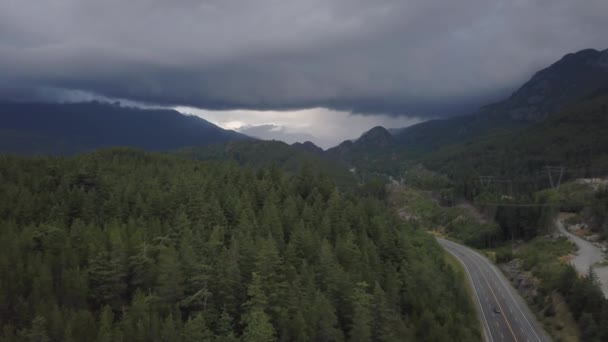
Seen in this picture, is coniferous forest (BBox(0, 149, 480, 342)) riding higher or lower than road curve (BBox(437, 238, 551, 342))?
higher

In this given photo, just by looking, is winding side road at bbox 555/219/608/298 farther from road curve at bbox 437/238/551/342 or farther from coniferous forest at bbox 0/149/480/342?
coniferous forest at bbox 0/149/480/342

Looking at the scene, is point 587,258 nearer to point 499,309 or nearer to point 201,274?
point 499,309

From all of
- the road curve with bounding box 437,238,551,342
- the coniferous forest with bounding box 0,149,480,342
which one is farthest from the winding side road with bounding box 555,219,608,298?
the coniferous forest with bounding box 0,149,480,342

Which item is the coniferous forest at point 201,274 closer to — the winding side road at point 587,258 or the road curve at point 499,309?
the road curve at point 499,309

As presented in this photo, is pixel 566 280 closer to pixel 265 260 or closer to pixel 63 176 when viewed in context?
pixel 265 260

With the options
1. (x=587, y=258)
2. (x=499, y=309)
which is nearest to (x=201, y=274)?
(x=499, y=309)
